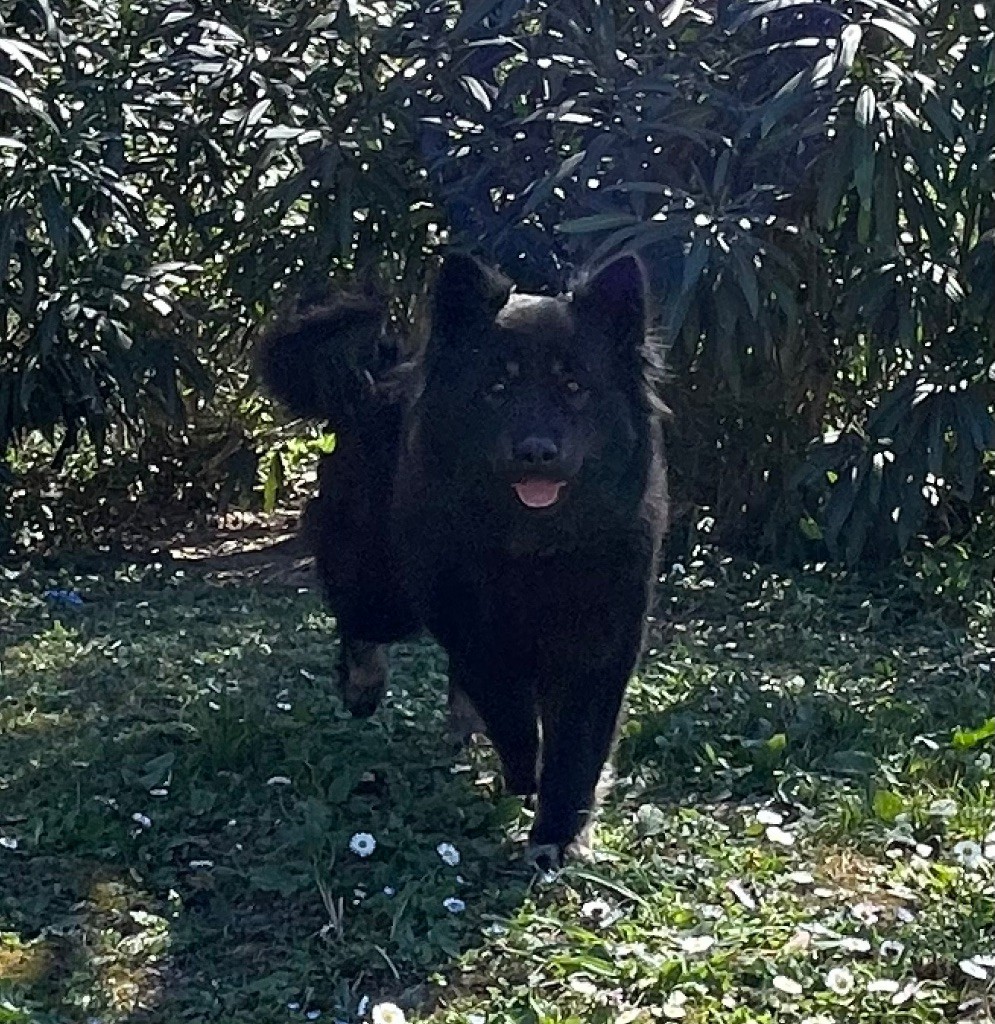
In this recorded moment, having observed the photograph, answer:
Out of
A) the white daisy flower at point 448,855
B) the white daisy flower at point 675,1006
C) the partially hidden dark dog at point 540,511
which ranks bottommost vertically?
the white daisy flower at point 448,855

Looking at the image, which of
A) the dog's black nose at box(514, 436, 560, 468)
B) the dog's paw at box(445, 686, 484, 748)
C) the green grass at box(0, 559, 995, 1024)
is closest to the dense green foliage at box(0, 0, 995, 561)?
the green grass at box(0, 559, 995, 1024)

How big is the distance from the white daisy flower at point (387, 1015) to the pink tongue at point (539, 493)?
1160 millimetres

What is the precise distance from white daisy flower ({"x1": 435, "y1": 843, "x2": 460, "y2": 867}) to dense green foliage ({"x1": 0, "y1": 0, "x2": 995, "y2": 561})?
6.47 ft

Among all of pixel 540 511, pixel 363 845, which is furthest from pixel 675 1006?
pixel 540 511

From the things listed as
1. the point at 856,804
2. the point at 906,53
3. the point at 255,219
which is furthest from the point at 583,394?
the point at 255,219

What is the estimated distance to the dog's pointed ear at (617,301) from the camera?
4.08m

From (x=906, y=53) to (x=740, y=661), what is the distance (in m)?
1.97

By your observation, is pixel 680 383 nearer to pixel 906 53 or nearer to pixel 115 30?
pixel 906 53

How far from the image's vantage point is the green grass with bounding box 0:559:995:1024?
11.4 feet

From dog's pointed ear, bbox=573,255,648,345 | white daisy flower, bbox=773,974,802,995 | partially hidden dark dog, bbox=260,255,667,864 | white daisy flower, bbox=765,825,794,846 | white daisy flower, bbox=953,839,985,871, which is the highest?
dog's pointed ear, bbox=573,255,648,345

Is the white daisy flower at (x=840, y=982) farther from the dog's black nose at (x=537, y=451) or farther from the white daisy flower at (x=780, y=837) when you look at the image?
the dog's black nose at (x=537, y=451)

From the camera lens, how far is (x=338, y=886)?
3.89 m

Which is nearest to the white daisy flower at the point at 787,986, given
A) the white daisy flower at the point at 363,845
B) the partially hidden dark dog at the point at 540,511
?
the partially hidden dark dog at the point at 540,511

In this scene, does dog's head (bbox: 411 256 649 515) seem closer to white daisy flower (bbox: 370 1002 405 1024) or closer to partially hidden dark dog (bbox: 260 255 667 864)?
partially hidden dark dog (bbox: 260 255 667 864)
